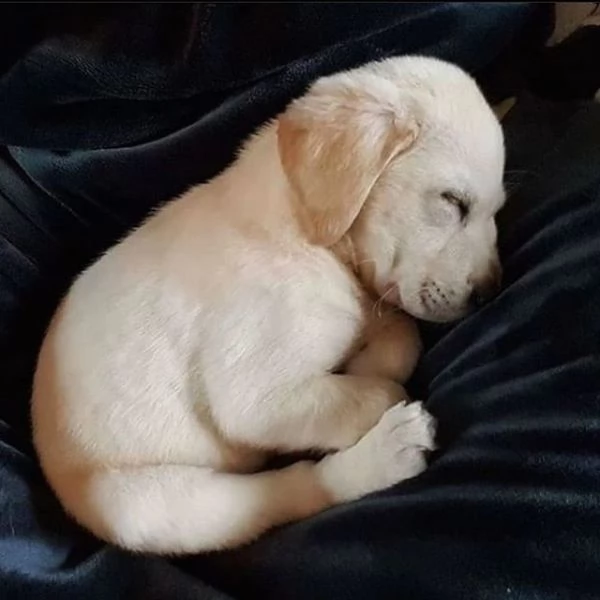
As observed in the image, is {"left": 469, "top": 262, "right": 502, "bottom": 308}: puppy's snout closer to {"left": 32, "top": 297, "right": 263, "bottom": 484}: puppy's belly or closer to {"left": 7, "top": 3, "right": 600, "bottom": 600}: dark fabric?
{"left": 7, "top": 3, "right": 600, "bottom": 600}: dark fabric

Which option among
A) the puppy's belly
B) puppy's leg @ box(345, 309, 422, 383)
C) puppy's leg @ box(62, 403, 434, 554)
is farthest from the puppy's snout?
the puppy's belly

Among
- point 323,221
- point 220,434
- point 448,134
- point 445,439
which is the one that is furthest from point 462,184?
point 220,434

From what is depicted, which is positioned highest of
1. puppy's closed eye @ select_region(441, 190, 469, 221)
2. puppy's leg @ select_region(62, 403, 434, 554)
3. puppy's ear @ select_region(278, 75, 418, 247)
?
puppy's ear @ select_region(278, 75, 418, 247)

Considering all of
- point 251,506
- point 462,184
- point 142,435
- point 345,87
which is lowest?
point 251,506

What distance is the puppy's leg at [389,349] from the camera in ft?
5.27

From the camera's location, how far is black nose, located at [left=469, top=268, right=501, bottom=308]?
1524mm

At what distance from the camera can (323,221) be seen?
1513 millimetres

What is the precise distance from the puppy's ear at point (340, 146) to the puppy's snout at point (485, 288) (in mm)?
187

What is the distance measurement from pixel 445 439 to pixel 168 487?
1.23ft

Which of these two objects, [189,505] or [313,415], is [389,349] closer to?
[313,415]

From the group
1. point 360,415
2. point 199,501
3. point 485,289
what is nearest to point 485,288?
point 485,289

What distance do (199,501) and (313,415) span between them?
19cm

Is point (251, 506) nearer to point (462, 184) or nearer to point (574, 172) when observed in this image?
point (462, 184)

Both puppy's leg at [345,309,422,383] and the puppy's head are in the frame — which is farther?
puppy's leg at [345,309,422,383]
